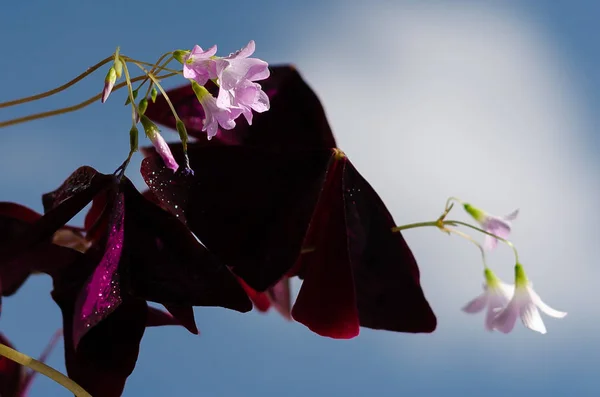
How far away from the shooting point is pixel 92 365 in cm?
49

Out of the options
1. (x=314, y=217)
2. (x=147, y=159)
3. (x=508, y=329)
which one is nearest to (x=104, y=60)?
(x=147, y=159)

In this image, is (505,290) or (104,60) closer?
(104,60)

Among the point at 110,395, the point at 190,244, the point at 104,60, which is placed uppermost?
the point at 104,60

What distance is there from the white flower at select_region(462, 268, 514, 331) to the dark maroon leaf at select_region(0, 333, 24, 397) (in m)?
0.39

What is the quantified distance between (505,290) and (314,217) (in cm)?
22

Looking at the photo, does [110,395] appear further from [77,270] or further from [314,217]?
[314,217]

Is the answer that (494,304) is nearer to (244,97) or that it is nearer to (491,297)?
(491,297)

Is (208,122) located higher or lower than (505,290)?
higher

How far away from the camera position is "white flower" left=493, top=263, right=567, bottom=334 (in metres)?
0.62

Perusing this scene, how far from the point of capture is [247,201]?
53 centimetres

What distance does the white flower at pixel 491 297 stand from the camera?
659 mm

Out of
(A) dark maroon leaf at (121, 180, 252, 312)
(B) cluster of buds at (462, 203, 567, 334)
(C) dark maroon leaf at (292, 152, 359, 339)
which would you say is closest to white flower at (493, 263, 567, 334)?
(B) cluster of buds at (462, 203, 567, 334)

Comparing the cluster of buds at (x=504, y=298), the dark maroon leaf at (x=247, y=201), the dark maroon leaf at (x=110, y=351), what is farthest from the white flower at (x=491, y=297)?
the dark maroon leaf at (x=110, y=351)

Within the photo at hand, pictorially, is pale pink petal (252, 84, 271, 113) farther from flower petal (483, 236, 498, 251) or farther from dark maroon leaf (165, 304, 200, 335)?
flower petal (483, 236, 498, 251)
